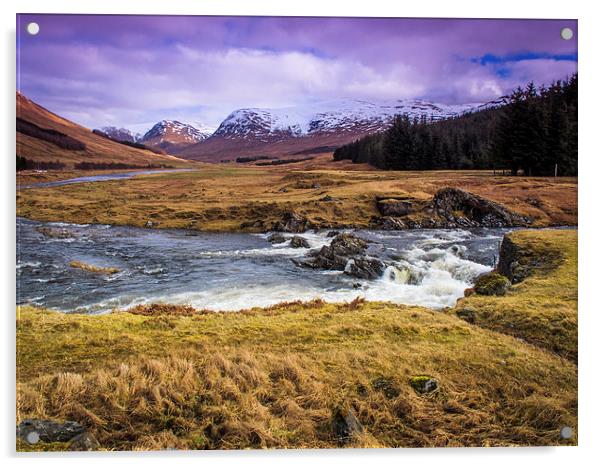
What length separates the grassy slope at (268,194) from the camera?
7426mm

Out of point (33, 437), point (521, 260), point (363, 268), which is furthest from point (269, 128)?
point (33, 437)

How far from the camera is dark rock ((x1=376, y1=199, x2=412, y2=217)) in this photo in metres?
8.20

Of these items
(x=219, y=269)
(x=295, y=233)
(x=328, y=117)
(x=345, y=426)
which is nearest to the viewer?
(x=345, y=426)

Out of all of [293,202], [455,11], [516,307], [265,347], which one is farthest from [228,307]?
[455,11]

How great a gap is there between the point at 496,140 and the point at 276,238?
198 inches

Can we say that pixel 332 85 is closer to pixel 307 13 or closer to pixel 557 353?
pixel 307 13

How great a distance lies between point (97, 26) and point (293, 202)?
4668mm

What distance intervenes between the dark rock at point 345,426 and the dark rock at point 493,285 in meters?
4.04

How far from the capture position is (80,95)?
22.2 feet

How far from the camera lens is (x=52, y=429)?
16.3 feet

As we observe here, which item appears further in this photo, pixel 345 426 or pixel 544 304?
pixel 544 304

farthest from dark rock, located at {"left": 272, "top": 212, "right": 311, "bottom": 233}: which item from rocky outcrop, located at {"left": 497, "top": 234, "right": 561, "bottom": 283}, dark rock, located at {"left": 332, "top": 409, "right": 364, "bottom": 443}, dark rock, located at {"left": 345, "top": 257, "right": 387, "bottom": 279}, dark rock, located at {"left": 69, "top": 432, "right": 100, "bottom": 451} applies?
dark rock, located at {"left": 69, "top": 432, "right": 100, "bottom": 451}

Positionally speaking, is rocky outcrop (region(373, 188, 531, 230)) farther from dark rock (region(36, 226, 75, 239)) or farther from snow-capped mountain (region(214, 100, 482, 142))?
dark rock (region(36, 226, 75, 239))

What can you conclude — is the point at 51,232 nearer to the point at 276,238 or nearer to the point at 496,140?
the point at 276,238
